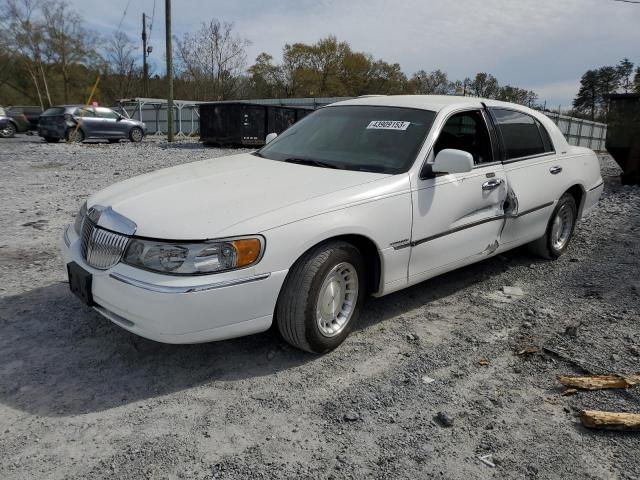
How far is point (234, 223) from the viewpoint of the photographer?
2680mm

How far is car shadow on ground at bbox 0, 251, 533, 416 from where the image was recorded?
2666 millimetres

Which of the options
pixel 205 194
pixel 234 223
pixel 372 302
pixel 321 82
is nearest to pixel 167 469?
pixel 234 223

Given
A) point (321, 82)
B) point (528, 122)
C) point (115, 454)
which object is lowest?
point (115, 454)

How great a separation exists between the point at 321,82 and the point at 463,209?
58515 mm

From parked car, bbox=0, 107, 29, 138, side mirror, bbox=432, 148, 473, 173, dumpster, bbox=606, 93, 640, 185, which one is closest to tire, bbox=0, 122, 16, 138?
parked car, bbox=0, 107, 29, 138

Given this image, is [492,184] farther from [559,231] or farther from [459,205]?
[559,231]

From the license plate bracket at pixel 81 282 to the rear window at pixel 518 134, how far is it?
3.33m

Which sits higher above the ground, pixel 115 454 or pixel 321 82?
pixel 321 82

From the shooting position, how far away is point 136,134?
21.2 meters

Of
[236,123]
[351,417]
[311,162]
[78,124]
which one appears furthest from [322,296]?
[78,124]

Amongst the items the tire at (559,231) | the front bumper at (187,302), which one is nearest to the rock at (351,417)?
the front bumper at (187,302)

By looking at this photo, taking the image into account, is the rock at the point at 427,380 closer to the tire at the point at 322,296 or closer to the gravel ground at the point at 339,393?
the gravel ground at the point at 339,393

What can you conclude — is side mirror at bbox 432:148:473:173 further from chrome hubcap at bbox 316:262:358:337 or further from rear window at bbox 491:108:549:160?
rear window at bbox 491:108:549:160

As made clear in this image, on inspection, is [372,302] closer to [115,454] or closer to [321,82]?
[115,454]
